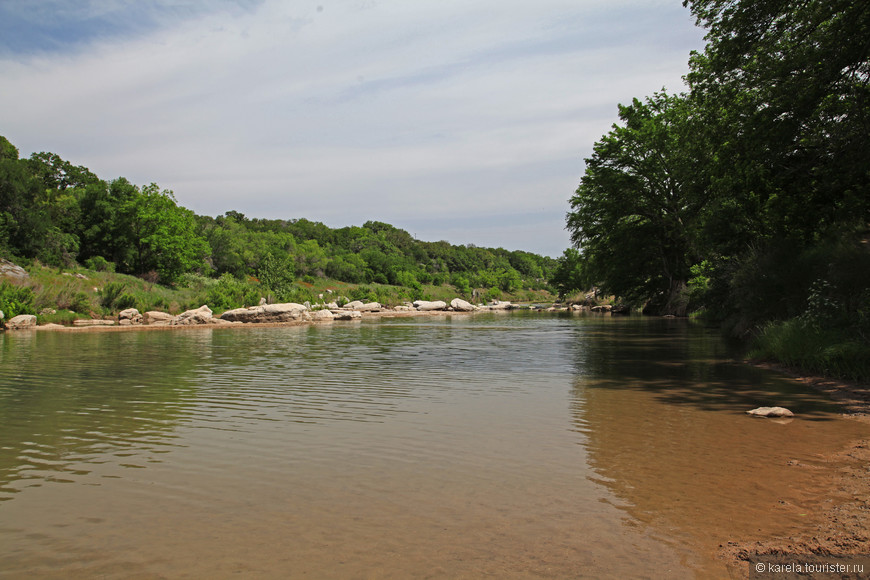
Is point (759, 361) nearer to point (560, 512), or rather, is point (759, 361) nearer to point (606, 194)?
point (560, 512)

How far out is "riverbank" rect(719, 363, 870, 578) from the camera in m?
3.77

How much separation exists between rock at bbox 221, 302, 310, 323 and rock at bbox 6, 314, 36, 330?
10.6 metres

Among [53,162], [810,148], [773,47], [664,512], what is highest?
[53,162]

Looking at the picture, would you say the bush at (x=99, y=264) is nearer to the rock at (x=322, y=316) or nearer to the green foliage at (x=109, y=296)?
the green foliage at (x=109, y=296)

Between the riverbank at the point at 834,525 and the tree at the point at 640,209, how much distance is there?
28.5 meters

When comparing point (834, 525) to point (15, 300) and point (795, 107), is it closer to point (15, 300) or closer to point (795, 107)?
point (795, 107)

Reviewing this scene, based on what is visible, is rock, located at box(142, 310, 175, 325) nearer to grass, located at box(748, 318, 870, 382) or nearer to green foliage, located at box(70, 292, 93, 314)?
green foliage, located at box(70, 292, 93, 314)

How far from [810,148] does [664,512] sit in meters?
15.2

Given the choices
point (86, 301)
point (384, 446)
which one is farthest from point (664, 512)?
point (86, 301)

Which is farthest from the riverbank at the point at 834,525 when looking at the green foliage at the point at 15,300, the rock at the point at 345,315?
the rock at the point at 345,315

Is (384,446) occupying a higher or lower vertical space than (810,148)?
lower

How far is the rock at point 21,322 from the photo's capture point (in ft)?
88.6

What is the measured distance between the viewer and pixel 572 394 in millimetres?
10117

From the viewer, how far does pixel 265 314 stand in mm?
36844
